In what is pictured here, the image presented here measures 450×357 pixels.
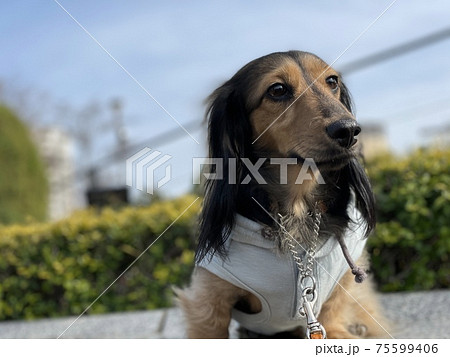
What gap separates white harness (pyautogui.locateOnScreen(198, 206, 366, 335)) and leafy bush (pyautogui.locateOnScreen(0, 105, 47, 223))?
17.4 ft

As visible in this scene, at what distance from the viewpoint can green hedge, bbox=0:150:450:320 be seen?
4098 mm

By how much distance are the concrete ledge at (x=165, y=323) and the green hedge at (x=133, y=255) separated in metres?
0.22

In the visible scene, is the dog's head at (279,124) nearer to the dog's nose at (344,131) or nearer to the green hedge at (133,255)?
the dog's nose at (344,131)

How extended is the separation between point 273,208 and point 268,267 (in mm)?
233

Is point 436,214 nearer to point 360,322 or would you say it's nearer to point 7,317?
point 360,322

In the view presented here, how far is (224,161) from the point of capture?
7.55ft

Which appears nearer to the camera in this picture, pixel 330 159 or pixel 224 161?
pixel 330 159

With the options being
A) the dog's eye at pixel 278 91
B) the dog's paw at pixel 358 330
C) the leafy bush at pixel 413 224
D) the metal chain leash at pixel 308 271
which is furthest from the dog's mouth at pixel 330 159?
the leafy bush at pixel 413 224

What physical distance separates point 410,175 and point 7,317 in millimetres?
3463

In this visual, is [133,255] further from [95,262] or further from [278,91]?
[278,91]

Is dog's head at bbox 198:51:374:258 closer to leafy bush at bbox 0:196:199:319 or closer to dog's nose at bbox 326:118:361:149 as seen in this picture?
dog's nose at bbox 326:118:361:149

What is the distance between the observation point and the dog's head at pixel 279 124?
1980 millimetres

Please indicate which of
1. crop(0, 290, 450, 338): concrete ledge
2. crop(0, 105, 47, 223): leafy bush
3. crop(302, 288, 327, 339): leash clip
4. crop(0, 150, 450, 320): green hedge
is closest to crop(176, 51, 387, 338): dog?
crop(302, 288, 327, 339): leash clip

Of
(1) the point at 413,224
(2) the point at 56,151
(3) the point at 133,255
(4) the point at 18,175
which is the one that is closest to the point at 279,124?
(1) the point at 413,224
